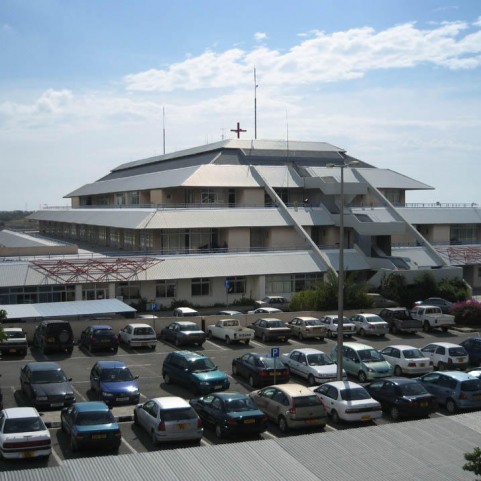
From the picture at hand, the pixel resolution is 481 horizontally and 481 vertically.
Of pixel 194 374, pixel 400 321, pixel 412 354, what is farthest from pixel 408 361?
pixel 400 321

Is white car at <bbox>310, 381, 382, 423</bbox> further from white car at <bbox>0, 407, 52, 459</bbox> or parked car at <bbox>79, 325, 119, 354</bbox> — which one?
parked car at <bbox>79, 325, 119, 354</bbox>

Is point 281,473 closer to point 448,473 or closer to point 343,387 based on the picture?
point 448,473

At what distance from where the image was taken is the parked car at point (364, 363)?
92.4 ft

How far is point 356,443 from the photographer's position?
1628 cm

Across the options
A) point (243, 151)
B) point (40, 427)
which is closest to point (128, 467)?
point (40, 427)

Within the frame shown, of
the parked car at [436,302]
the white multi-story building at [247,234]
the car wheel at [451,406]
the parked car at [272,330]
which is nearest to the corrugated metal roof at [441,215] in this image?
the white multi-story building at [247,234]

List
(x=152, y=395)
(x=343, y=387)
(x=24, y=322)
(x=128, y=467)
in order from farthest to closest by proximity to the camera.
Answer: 1. (x=24, y=322)
2. (x=152, y=395)
3. (x=343, y=387)
4. (x=128, y=467)

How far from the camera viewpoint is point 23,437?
17297 millimetres

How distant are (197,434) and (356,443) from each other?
488 cm

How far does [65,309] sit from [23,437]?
21.1m

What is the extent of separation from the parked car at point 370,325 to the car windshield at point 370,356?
32.8 ft

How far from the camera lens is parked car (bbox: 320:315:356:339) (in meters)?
38.3

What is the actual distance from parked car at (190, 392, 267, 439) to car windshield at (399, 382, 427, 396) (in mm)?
5387

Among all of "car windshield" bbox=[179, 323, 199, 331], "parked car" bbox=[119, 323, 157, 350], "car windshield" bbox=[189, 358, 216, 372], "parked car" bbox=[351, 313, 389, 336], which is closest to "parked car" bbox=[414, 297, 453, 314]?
"parked car" bbox=[351, 313, 389, 336]
